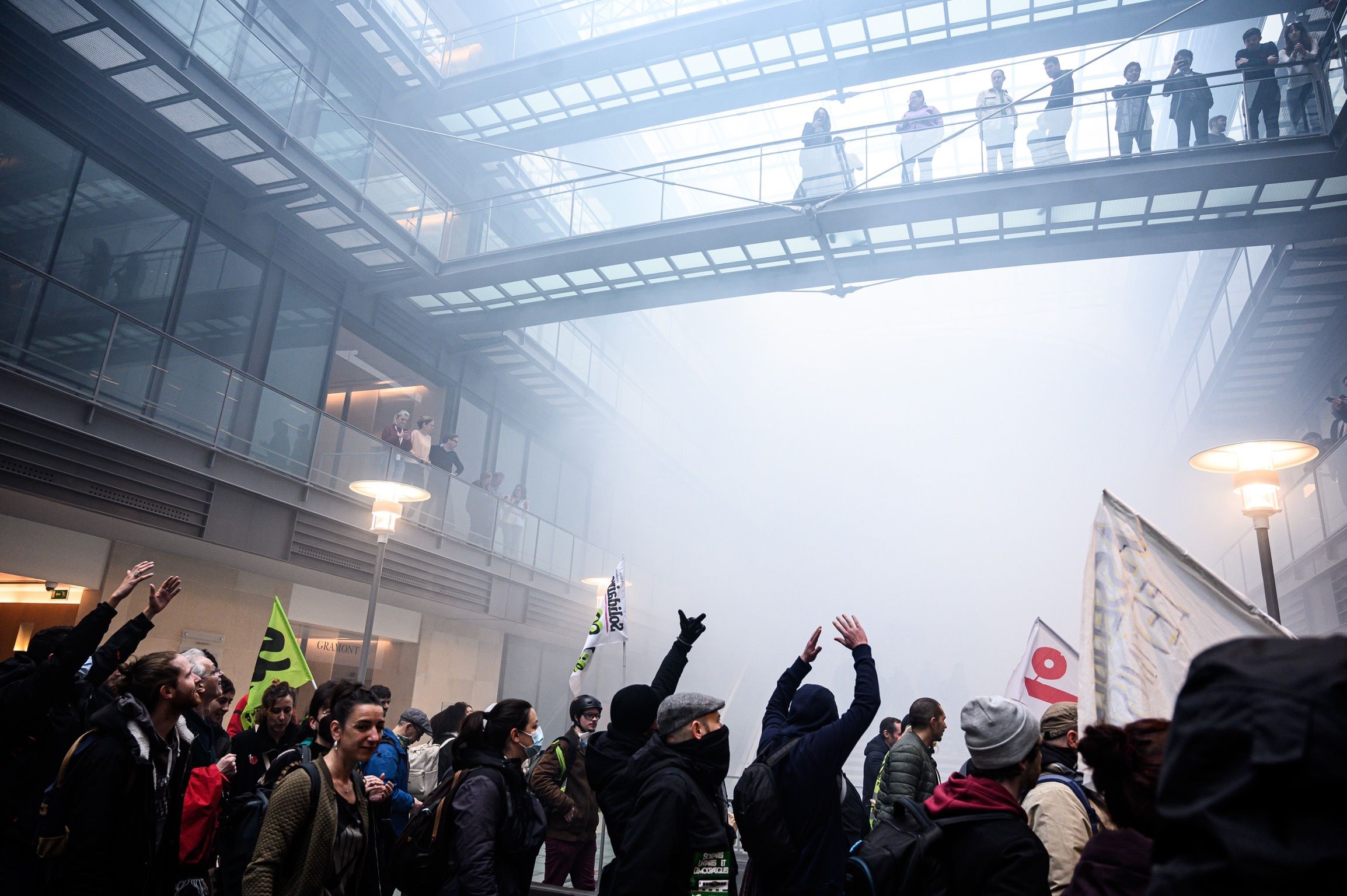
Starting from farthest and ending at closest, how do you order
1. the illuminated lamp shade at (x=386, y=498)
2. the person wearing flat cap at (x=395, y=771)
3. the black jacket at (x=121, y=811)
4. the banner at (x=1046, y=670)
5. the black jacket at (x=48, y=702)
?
the illuminated lamp shade at (x=386, y=498) < the banner at (x=1046, y=670) < the person wearing flat cap at (x=395, y=771) < the black jacket at (x=48, y=702) < the black jacket at (x=121, y=811)

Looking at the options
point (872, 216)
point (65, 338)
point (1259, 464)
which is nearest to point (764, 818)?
point (1259, 464)

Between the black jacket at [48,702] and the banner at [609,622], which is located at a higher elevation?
the banner at [609,622]

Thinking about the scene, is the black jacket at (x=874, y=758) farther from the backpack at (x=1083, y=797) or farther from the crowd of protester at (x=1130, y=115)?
the crowd of protester at (x=1130, y=115)

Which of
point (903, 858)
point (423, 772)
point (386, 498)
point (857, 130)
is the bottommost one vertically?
point (423, 772)

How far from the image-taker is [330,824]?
337cm

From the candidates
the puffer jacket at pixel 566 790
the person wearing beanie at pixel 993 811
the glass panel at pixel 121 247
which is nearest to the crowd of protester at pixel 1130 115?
the glass panel at pixel 121 247

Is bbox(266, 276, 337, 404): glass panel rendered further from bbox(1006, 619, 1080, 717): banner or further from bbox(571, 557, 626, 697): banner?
bbox(1006, 619, 1080, 717): banner

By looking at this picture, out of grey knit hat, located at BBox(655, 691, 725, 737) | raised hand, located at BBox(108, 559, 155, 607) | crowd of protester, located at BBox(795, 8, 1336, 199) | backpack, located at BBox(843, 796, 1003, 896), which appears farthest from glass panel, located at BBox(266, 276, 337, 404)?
backpack, located at BBox(843, 796, 1003, 896)

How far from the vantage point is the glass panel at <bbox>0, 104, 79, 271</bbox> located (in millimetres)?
10281

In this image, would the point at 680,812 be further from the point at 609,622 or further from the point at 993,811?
the point at 609,622

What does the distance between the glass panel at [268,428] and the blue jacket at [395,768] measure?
783 cm

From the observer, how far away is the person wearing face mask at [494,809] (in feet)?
11.9

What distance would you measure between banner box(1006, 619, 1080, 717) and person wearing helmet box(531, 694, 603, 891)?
3381 mm

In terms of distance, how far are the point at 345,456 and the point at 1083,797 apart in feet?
40.6
